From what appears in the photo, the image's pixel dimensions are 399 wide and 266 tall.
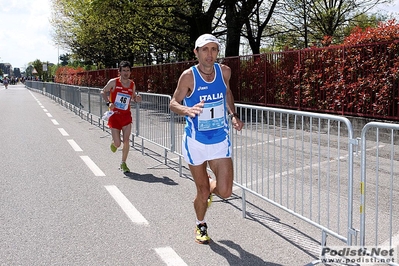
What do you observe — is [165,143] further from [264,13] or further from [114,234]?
[264,13]

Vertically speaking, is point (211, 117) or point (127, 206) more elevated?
point (211, 117)

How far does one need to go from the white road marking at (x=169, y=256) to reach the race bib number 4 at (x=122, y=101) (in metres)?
4.31

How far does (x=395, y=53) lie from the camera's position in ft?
33.9

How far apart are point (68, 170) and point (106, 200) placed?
7.34ft

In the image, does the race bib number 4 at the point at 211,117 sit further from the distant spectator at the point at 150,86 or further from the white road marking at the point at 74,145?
the distant spectator at the point at 150,86

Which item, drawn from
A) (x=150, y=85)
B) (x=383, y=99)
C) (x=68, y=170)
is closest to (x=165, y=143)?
(x=68, y=170)

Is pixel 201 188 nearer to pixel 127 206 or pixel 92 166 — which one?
pixel 127 206

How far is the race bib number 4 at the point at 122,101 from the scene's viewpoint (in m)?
8.09

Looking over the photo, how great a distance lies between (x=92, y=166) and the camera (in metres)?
8.23

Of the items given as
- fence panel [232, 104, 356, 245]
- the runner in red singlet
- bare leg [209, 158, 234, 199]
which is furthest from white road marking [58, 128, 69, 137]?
bare leg [209, 158, 234, 199]

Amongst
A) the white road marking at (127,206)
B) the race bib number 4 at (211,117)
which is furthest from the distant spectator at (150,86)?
the race bib number 4 at (211,117)

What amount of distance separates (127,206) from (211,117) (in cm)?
197

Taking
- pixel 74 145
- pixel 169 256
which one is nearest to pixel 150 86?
pixel 74 145

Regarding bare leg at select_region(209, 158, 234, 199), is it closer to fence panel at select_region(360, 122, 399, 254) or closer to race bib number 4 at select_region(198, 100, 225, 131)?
race bib number 4 at select_region(198, 100, 225, 131)
